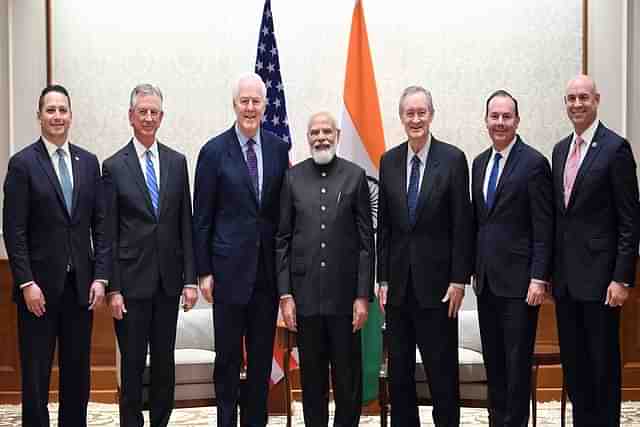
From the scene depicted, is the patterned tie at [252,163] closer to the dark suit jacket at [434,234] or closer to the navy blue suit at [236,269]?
the navy blue suit at [236,269]

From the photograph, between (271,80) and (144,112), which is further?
(271,80)

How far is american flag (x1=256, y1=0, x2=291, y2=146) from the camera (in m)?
6.05

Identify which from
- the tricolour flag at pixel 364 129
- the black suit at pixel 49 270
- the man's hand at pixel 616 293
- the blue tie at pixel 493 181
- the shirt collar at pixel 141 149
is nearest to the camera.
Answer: the man's hand at pixel 616 293

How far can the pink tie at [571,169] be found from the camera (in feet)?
15.1

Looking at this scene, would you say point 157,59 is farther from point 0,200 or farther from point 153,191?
point 153,191

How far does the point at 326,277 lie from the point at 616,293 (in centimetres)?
133

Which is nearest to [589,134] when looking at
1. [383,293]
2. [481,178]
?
[481,178]

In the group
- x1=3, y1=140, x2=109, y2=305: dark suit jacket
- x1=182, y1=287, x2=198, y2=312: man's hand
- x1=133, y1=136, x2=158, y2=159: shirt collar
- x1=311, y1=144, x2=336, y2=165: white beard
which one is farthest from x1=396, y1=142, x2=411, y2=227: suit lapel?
x1=3, y1=140, x2=109, y2=305: dark suit jacket

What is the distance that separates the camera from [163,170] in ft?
15.6

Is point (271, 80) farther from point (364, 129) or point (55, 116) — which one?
point (55, 116)

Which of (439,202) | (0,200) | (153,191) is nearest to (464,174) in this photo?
(439,202)

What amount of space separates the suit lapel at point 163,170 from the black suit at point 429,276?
3.54 feet

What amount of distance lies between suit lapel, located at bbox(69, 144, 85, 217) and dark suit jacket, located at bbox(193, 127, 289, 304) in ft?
1.83

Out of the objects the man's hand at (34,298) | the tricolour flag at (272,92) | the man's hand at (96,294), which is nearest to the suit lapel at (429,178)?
the tricolour flag at (272,92)
